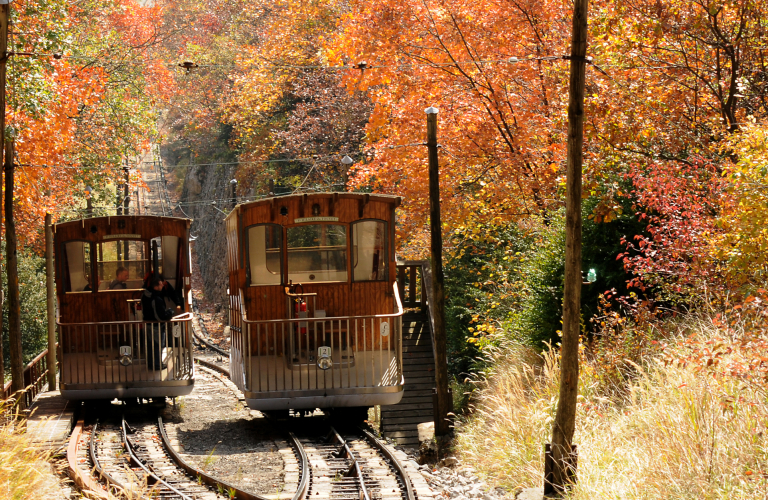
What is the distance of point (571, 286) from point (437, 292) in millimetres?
6125

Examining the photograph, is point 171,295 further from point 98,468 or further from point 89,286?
point 98,468

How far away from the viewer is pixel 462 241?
1853 centimetres

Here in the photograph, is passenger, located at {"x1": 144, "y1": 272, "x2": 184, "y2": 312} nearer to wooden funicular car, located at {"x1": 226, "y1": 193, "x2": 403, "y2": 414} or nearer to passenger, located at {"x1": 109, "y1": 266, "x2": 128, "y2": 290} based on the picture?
passenger, located at {"x1": 109, "y1": 266, "x2": 128, "y2": 290}

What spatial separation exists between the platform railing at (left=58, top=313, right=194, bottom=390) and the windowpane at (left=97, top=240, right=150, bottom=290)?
3.47ft

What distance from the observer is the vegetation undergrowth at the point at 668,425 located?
19.5 ft

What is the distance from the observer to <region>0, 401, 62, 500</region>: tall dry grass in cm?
655

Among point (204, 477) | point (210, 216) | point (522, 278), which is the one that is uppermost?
point (210, 216)

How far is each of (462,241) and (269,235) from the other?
23.5 ft

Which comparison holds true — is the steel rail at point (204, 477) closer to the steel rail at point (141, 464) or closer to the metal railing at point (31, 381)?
the steel rail at point (141, 464)

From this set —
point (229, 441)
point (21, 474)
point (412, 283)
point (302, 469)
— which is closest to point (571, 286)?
point (302, 469)

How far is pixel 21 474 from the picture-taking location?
6820 mm

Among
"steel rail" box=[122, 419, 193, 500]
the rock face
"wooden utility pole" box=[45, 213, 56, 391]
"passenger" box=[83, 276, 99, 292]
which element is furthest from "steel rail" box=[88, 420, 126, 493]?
the rock face

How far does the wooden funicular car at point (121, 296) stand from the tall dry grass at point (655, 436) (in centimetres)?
576

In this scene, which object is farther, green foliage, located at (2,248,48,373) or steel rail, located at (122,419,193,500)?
green foliage, located at (2,248,48,373)
